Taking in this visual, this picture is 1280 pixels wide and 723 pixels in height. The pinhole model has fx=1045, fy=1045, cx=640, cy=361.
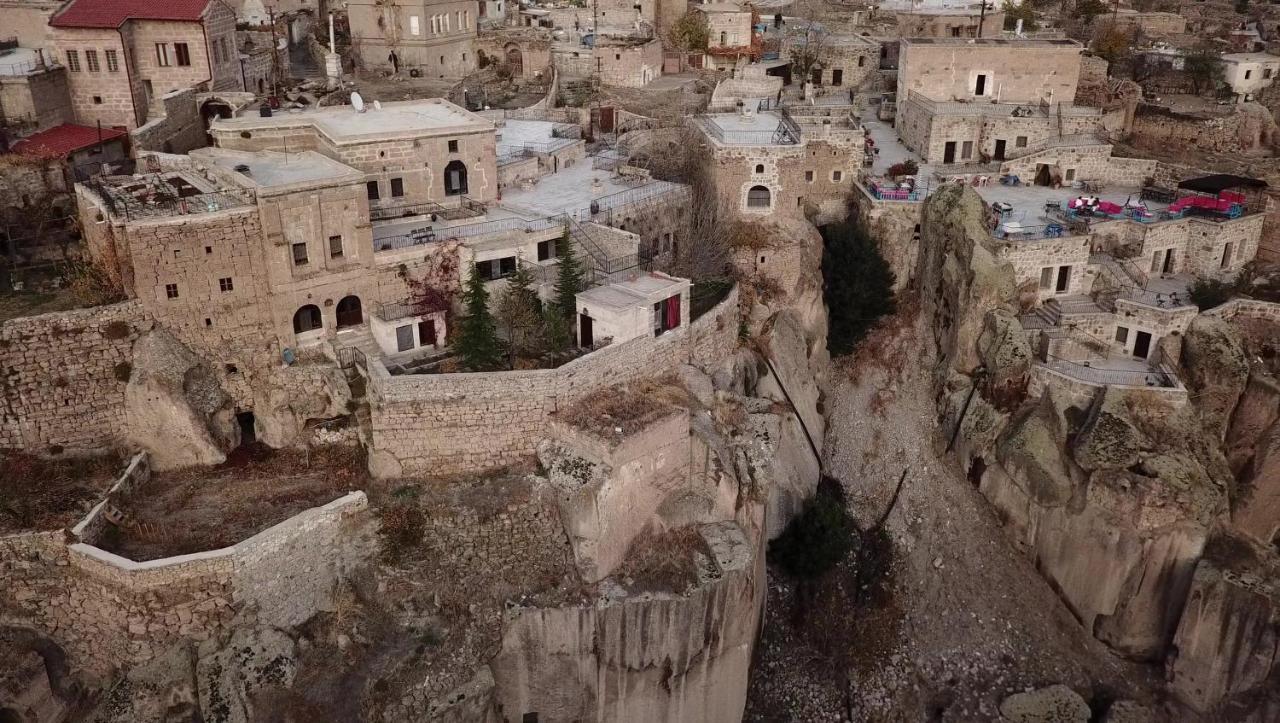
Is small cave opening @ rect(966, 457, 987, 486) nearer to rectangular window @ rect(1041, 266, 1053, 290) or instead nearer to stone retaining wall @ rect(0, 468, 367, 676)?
rectangular window @ rect(1041, 266, 1053, 290)

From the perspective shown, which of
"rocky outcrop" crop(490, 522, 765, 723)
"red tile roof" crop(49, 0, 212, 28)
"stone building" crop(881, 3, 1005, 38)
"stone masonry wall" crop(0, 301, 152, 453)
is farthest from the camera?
"stone building" crop(881, 3, 1005, 38)

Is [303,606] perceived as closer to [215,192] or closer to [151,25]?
[215,192]

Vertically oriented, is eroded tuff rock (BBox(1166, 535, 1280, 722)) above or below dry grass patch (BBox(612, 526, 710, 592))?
below

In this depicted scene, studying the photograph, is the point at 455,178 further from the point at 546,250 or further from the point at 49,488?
the point at 49,488

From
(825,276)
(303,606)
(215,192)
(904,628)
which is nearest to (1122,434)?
(904,628)

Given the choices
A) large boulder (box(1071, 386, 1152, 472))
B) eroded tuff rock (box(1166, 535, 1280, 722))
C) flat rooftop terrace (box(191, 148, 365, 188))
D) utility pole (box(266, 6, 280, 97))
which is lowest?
eroded tuff rock (box(1166, 535, 1280, 722))

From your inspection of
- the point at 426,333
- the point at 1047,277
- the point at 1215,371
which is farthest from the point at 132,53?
the point at 1215,371

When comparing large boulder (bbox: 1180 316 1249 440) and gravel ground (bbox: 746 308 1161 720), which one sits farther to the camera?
large boulder (bbox: 1180 316 1249 440)

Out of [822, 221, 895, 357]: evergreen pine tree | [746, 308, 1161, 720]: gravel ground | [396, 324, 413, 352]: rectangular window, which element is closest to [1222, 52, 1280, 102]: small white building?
[822, 221, 895, 357]: evergreen pine tree
